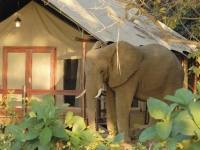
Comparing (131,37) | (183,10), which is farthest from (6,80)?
(183,10)

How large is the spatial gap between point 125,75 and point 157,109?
7867mm

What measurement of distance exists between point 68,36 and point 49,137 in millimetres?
10487

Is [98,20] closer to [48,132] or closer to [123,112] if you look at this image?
[123,112]

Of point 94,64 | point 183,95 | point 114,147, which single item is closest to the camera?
point 183,95

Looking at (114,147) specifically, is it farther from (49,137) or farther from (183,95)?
(183,95)

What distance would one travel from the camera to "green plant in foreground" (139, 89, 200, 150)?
180cm

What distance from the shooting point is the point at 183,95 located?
1.94 meters

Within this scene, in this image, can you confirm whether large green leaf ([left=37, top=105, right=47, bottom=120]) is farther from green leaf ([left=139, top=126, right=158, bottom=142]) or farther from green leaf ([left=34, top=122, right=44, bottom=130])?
green leaf ([left=139, top=126, right=158, bottom=142])

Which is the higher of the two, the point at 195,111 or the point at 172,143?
the point at 195,111

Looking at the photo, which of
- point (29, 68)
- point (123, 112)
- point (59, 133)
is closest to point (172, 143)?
point (59, 133)

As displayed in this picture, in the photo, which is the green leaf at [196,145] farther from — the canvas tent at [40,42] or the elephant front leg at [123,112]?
the canvas tent at [40,42]

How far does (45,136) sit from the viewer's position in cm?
240

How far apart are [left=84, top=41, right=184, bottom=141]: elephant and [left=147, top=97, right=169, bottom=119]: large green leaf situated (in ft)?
24.3

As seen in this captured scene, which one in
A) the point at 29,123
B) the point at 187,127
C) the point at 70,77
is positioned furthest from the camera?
the point at 70,77
